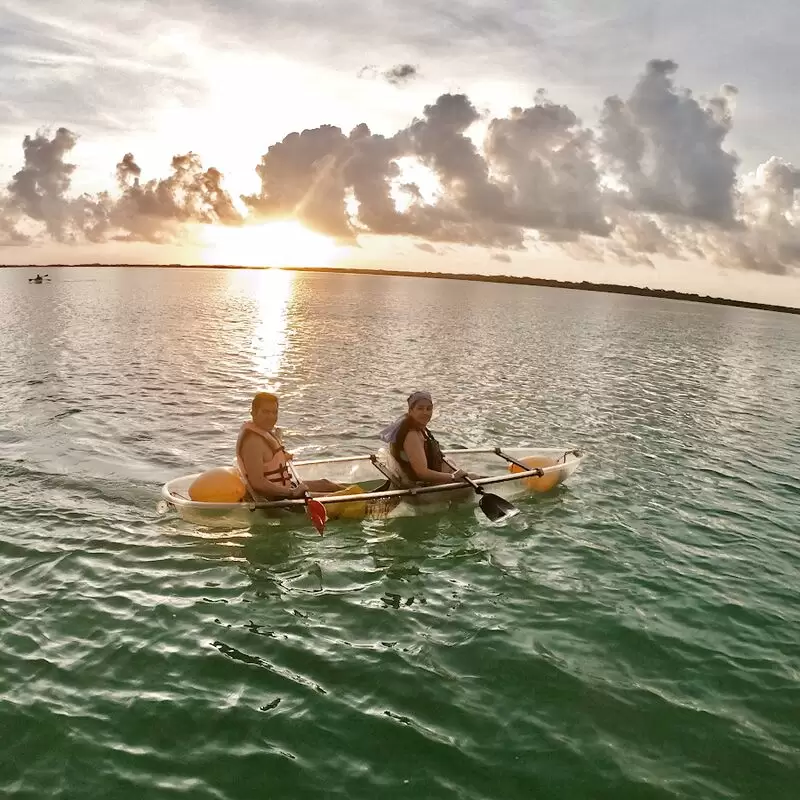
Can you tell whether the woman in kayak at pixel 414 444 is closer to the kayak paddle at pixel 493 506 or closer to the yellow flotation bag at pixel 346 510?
the kayak paddle at pixel 493 506

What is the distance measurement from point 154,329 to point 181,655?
5474 centimetres

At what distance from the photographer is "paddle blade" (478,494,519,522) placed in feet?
45.4

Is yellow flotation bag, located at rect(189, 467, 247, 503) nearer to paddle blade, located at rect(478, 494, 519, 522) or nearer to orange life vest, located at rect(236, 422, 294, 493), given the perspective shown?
orange life vest, located at rect(236, 422, 294, 493)

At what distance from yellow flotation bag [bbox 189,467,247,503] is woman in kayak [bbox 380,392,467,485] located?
3.11 metres

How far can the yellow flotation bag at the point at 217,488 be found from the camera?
1322cm

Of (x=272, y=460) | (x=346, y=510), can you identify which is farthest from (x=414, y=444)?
(x=272, y=460)

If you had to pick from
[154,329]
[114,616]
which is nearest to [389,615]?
[114,616]

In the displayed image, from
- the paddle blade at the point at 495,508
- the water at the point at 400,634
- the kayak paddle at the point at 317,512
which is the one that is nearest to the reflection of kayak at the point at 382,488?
the kayak paddle at the point at 317,512

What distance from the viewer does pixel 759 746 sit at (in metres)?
7.85

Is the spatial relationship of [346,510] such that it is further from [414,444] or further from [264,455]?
[264,455]

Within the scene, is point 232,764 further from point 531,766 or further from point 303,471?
point 303,471

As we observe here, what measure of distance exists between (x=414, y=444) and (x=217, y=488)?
160 inches

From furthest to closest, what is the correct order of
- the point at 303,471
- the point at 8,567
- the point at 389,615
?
the point at 303,471 < the point at 8,567 < the point at 389,615

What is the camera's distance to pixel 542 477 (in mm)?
16000
